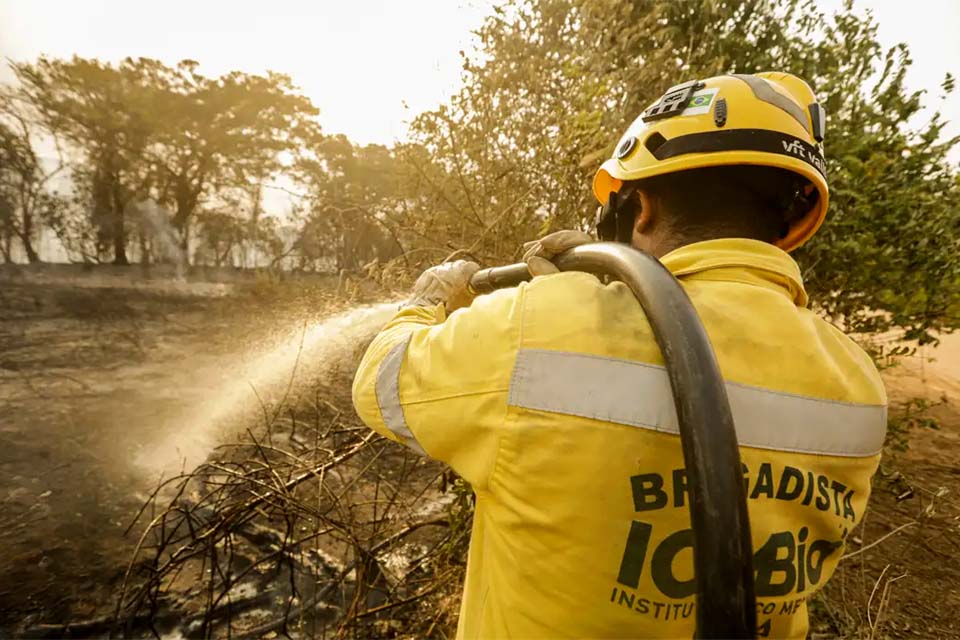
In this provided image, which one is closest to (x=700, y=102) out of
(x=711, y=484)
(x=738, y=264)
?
(x=738, y=264)

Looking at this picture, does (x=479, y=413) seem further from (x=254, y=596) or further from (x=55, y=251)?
(x=55, y=251)

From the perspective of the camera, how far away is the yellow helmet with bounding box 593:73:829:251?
1.31m

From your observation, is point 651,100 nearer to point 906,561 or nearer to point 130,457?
point 906,561

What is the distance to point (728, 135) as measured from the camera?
1328 mm

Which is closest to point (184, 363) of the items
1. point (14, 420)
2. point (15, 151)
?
point (14, 420)

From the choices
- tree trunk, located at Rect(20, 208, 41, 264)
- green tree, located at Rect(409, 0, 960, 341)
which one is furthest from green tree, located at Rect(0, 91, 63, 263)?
green tree, located at Rect(409, 0, 960, 341)

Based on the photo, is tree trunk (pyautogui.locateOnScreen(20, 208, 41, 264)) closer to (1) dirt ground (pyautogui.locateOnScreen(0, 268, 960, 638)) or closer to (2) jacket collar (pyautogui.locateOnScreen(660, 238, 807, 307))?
(1) dirt ground (pyautogui.locateOnScreen(0, 268, 960, 638))

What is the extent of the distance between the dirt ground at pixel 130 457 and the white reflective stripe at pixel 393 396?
281 cm

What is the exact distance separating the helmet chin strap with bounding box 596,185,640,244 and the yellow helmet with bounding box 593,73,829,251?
94 millimetres

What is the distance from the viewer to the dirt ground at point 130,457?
390cm

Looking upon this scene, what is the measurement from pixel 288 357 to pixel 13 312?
1161 cm

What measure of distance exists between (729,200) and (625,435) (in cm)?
77

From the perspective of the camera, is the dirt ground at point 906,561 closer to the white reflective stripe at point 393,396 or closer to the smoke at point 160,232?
the white reflective stripe at point 393,396

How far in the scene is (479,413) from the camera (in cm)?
109
